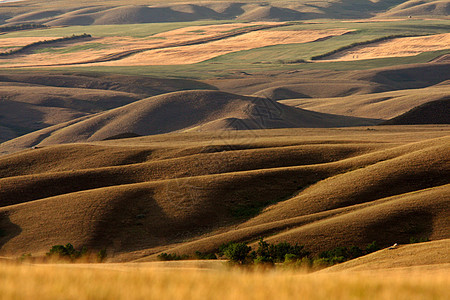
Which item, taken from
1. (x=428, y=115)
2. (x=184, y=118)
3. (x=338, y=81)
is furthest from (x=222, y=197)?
(x=338, y=81)

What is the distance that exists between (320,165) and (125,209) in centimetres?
1912

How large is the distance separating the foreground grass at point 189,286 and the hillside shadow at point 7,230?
43.2 meters

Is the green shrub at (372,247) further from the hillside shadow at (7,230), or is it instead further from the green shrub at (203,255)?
the hillside shadow at (7,230)

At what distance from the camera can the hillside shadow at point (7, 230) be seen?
50312 mm

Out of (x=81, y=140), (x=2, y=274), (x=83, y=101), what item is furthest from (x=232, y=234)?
(x=83, y=101)

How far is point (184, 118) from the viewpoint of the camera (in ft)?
454

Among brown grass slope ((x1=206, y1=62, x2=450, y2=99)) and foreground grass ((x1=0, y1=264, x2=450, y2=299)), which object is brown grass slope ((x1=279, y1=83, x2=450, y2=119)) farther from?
foreground grass ((x1=0, y1=264, x2=450, y2=299))

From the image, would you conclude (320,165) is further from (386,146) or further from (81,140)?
(81,140)

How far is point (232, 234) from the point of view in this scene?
45.4 meters

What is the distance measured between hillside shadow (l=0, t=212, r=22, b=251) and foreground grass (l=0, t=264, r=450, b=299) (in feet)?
142

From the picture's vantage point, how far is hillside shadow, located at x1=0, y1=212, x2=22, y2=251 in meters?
50.3

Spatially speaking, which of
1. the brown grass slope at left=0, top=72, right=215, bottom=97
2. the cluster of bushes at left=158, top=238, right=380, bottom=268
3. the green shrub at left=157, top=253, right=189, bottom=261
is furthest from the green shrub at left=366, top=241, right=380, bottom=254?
the brown grass slope at left=0, top=72, right=215, bottom=97

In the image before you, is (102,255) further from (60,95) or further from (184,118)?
(60,95)

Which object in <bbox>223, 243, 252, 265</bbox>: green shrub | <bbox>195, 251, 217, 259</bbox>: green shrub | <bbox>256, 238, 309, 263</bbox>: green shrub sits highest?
<bbox>223, 243, 252, 265</bbox>: green shrub
